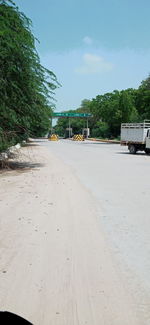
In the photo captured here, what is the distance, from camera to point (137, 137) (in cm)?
2997

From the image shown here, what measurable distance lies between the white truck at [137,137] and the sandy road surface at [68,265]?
2074cm

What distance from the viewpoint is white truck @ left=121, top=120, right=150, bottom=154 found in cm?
2933

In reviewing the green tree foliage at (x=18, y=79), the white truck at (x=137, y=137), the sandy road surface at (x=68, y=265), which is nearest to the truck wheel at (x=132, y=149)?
the white truck at (x=137, y=137)

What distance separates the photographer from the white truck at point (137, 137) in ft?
96.2

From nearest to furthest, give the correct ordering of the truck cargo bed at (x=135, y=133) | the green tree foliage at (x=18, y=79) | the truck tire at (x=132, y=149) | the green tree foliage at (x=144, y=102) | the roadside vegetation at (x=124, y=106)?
the green tree foliage at (x=18, y=79) → the truck cargo bed at (x=135, y=133) → the truck tire at (x=132, y=149) → the green tree foliage at (x=144, y=102) → the roadside vegetation at (x=124, y=106)

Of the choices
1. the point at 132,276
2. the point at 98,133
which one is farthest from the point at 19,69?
the point at 98,133

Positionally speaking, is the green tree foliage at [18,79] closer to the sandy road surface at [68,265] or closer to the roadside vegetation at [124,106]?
the sandy road surface at [68,265]

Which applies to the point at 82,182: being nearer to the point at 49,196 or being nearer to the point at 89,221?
the point at 49,196

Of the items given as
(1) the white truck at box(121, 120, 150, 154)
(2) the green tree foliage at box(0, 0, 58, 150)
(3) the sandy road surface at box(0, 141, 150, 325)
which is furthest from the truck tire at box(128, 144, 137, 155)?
(3) the sandy road surface at box(0, 141, 150, 325)

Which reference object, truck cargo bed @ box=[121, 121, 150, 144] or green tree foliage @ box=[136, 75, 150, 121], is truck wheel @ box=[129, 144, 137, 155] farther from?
green tree foliage @ box=[136, 75, 150, 121]

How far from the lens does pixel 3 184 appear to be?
12.0 m

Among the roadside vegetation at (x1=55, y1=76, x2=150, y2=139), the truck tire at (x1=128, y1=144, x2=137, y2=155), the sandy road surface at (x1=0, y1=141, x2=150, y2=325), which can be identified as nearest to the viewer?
the sandy road surface at (x1=0, y1=141, x2=150, y2=325)

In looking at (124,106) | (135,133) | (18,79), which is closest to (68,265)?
(18,79)

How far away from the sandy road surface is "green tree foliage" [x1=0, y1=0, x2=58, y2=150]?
20.2 feet
